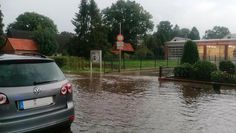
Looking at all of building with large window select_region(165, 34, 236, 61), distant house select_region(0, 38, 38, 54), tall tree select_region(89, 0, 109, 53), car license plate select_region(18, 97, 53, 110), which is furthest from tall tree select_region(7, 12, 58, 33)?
car license plate select_region(18, 97, 53, 110)

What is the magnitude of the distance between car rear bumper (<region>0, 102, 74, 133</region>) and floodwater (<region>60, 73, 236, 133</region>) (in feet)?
2.80

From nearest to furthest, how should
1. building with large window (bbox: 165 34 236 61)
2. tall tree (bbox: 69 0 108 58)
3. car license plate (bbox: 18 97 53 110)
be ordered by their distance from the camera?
car license plate (bbox: 18 97 53 110), tall tree (bbox: 69 0 108 58), building with large window (bbox: 165 34 236 61)

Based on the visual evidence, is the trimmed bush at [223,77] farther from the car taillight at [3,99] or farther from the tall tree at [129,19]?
the tall tree at [129,19]

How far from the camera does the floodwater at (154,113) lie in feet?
21.9

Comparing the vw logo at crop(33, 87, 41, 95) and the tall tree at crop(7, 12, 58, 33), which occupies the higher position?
the tall tree at crop(7, 12, 58, 33)

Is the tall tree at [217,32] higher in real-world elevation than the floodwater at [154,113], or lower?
higher

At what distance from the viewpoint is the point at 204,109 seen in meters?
8.96

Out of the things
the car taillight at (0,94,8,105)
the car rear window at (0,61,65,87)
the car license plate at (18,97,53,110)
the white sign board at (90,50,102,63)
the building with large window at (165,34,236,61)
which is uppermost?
the building with large window at (165,34,236,61)

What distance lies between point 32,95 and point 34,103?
156 millimetres

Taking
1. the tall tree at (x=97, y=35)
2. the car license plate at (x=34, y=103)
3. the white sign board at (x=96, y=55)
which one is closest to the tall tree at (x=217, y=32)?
the tall tree at (x=97, y=35)

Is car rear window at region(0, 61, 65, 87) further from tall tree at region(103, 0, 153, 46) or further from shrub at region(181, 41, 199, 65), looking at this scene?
tall tree at region(103, 0, 153, 46)

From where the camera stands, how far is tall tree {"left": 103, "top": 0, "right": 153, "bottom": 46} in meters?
70.9

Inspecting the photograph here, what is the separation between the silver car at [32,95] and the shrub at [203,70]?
1215cm

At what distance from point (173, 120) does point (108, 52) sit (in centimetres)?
3927
